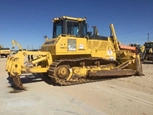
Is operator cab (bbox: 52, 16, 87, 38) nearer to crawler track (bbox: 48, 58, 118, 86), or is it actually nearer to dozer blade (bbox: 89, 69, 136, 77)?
crawler track (bbox: 48, 58, 118, 86)

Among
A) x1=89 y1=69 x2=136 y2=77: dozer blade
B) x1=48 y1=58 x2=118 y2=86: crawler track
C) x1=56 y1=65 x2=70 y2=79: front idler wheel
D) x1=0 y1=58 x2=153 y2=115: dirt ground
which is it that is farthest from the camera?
x1=89 y1=69 x2=136 y2=77: dozer blade

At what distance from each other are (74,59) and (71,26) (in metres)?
1.74

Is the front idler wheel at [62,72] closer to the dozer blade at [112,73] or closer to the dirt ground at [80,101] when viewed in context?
the dirt ground at [80,101]

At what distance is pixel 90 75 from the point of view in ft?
29.5

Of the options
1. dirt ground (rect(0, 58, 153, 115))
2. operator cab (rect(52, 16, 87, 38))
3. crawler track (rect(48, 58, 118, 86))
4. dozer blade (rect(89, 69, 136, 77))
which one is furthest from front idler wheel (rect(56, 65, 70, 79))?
operator cab (rect(52, 16, 87, 38))

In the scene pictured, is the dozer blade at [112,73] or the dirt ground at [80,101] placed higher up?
the dozer blade at [112,73]

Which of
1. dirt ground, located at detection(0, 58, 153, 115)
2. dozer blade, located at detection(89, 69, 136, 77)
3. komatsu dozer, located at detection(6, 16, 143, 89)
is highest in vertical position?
komatsu dozer, located at detection(6, 16, 143, 89)

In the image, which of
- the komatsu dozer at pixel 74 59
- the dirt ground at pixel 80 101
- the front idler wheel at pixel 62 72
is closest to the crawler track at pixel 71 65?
the komatsu dozer at pixel 74 59

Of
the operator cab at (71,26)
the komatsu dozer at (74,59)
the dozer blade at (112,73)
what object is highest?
the operator cab at (71,26)

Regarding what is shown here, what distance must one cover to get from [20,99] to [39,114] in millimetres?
1677

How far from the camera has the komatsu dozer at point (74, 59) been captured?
8227mm

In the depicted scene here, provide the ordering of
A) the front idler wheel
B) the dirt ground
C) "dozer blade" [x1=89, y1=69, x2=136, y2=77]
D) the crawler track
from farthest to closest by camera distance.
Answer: "dozer blade" [x1=89, y1=69, x2=136, y2=77], the front idler wheel, the crawler track, the dirt ground

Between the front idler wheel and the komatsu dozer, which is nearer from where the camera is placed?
the komatsu dozer

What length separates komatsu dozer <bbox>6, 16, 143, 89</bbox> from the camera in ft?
27.0
